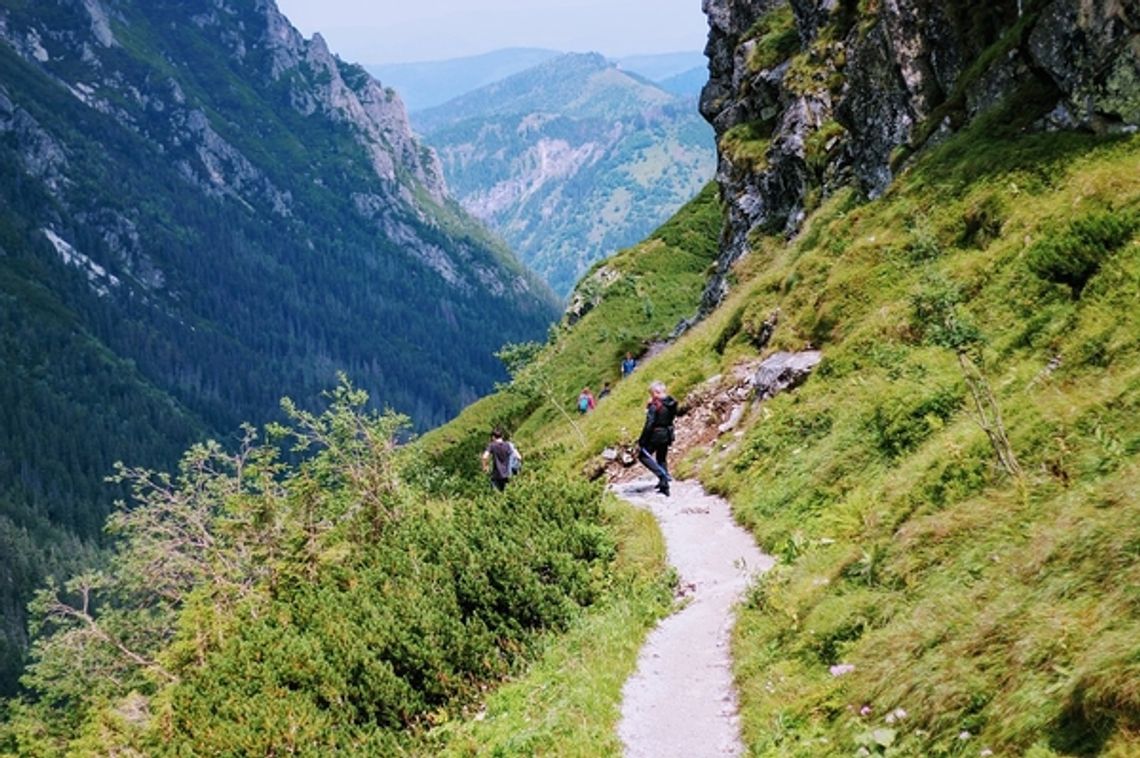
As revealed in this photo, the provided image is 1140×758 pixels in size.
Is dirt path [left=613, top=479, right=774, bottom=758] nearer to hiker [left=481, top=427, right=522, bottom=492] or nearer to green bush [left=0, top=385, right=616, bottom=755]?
green bush [left=0, top=385, right=616, bottom=755]

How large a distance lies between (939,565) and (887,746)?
271 centimetres

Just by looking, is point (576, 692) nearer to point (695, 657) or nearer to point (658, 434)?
point (695, 657)

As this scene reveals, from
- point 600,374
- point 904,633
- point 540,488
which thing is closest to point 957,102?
point 540,488

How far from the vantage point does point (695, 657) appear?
1232cm

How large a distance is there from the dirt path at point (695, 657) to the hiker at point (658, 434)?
8.10 ft

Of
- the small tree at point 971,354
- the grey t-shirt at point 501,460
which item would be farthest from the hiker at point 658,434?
the small tree at point 971,354

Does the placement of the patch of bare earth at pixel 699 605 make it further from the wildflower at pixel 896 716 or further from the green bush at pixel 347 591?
the wildflower at pixel 896 716

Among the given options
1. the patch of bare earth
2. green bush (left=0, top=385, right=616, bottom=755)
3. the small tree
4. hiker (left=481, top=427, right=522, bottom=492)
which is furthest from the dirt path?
hiker (left=481, top=427, right=522, bottom=492)

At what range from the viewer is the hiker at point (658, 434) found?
21.4 m

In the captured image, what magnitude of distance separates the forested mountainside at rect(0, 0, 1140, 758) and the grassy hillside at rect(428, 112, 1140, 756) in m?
0.04

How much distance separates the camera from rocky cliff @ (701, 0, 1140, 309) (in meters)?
19.4

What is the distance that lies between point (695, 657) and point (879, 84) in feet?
88.0

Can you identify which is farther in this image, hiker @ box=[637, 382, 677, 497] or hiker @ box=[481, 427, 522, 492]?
hiker @ box=[481, 427, 522, 492]

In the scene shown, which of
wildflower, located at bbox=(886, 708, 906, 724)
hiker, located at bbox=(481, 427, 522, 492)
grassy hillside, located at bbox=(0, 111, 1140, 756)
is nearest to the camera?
grassy hillside, located at bbox=(0, 111, 1140, 756)
